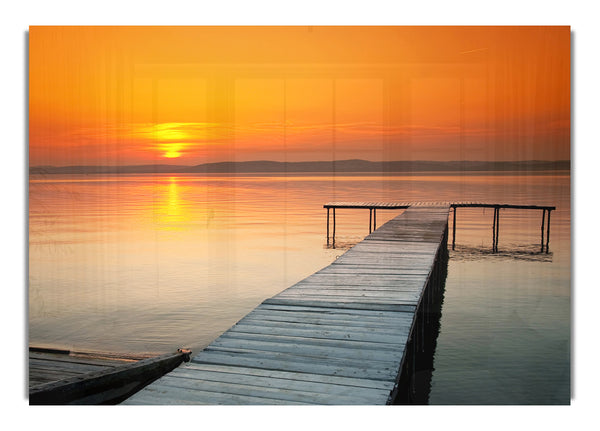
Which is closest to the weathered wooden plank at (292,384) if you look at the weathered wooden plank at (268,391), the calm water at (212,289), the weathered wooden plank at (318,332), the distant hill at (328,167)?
the weathered wooden plank at (268,391)

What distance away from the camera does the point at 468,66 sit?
183 inches

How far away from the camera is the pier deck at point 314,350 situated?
2.63 metres

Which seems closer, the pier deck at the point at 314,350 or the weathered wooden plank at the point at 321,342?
the pier deck at the point at 314,350

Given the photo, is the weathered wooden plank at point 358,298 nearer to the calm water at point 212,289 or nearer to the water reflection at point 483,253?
the calm water at point 212,289

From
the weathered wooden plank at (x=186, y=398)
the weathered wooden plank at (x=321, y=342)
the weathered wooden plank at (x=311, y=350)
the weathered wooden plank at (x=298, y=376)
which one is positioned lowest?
the weathered wooden plank at (x=186, y=398)

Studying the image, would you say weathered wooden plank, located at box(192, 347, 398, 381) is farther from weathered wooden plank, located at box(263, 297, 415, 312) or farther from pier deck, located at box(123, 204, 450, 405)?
weathered wooden plank, located at box(263, 297, 415, 312)

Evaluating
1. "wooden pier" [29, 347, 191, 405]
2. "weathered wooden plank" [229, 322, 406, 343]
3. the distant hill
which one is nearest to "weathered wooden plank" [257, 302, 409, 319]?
"weathered wooden plank" [229, 322, 406, 343]

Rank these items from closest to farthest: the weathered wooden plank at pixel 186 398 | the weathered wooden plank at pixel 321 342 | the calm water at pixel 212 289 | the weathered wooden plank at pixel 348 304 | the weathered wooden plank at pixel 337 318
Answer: the weathered wooden plank at pixel 186 398 → the weathered wooden plank at pixel 321 342 → the weathered wooden plank at pixel 337 318 → the weathered wooden plank at pixel 348 304 → the calm water at pixel 212 289

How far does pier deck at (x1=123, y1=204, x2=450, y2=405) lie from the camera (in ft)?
8.63

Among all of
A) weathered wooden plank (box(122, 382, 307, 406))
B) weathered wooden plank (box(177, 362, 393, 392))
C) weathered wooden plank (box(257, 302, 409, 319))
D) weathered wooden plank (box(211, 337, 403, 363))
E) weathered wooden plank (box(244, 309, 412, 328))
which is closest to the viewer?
weathered wooden plank (box(122, 382, 307, 406))

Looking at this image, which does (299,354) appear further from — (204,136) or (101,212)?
(101,212)

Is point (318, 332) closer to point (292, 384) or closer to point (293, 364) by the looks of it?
point (293, 364)
